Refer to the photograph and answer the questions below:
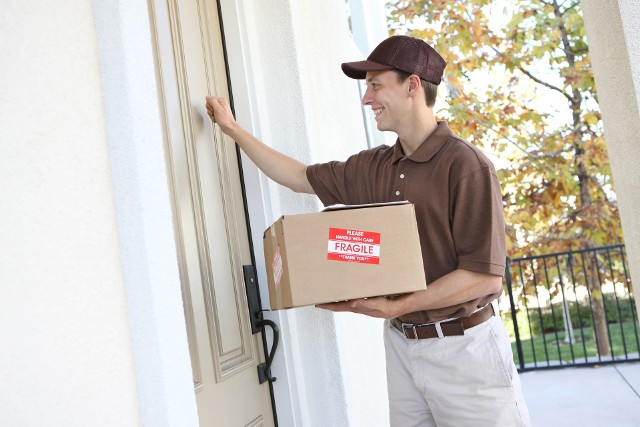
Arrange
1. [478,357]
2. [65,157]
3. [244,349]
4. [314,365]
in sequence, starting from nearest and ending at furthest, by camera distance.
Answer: [65,157] → [478,357] → [244,349] → [314,365]

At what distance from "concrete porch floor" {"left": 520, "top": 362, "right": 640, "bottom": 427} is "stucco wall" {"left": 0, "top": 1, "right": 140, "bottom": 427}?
13.7ft

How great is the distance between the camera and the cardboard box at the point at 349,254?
6.04 feet

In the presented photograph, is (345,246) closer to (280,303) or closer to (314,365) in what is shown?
(280,303)

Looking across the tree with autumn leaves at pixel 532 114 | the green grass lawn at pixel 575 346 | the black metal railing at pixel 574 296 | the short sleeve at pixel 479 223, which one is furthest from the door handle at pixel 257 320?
the green grass lawn at pixel 575 346

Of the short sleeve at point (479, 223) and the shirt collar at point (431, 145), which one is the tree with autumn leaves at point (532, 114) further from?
the short sleeve at point (479, 223)

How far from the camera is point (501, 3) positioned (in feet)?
27.7

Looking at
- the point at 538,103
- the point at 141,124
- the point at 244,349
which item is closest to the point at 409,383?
the point at 244,349

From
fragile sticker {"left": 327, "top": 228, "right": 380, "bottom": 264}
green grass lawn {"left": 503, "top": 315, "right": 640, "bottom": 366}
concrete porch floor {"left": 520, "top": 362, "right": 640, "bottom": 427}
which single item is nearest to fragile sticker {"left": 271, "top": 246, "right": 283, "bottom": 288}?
fragile sticker {"left": 327, "top": 228, "right": 380, "bottom": 264}

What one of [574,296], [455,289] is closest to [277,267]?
[455,289]

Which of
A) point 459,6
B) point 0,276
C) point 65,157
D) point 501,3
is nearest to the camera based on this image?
point 0,276

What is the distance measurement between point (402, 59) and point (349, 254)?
2.64 feet

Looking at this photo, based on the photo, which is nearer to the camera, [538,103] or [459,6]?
[459,6]

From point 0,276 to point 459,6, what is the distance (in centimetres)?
701

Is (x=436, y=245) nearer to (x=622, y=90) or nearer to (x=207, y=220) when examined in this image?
(x=207, y=220)
